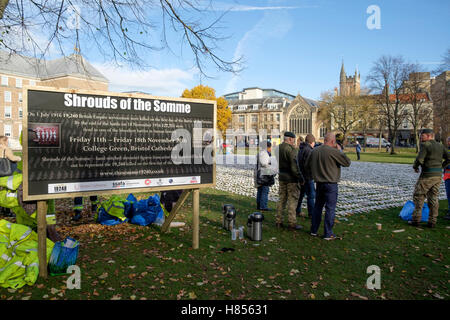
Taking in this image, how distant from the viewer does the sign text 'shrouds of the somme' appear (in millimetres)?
4270

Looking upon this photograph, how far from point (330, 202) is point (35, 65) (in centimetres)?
695

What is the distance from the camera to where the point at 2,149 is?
7.40 m

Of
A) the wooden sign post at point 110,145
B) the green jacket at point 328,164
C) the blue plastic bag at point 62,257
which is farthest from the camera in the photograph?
the green jacket at point 328,164

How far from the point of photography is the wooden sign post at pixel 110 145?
425 cm

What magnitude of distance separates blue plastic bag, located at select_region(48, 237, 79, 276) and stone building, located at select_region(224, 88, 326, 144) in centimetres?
8033

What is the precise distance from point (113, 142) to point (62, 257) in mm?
1890

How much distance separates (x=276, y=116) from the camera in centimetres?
9800

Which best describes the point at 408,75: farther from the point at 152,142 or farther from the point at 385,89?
the point at 152,142

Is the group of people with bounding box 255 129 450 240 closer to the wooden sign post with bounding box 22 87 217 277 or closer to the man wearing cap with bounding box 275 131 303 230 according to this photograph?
the man wearing cap with bounding box 275 131 303 230

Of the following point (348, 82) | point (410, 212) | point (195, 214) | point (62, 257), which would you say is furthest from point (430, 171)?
point (348, 82)

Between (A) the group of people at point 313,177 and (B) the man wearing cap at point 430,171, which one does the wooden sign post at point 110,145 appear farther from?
(B) the man wearing cap at point 430,171

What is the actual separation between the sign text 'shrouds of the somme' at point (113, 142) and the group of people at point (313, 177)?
2.16 metres

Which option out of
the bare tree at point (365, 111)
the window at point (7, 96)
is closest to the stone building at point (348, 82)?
the bare tree at point (365, 111)

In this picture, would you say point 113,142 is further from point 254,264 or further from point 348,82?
point 348,82
